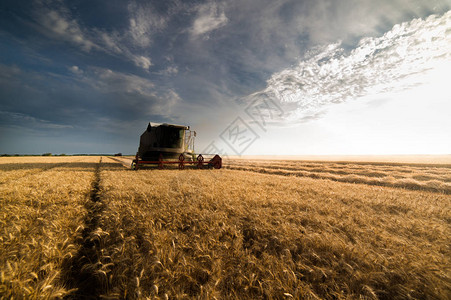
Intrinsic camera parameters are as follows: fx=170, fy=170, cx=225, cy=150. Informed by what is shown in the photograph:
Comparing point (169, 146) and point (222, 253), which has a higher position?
point (169, 146)

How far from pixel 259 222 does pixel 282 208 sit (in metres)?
1.19

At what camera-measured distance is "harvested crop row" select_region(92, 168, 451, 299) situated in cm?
187

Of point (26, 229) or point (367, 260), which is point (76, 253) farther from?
point (367, 260)

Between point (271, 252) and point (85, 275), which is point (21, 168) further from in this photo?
point (271, 252)

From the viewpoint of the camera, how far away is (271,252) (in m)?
2.58

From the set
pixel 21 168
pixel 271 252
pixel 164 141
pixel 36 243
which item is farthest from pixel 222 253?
pixel 21 168

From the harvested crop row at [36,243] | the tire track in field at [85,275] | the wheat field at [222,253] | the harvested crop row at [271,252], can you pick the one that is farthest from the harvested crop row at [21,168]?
the harvested crop row at [271,252]

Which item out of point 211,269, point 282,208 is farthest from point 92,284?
point 282,208

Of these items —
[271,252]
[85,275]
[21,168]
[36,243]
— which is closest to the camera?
[85,275]

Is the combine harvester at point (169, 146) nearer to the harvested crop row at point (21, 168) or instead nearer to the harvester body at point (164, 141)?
the harvester body at point (164, 141)

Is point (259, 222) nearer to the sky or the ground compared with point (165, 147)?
nearer to the ground

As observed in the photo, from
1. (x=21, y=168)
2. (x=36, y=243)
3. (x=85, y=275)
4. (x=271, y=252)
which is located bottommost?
(x=85, y=275)

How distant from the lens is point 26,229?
2984 millimetres

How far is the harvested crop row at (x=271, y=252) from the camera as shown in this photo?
6.14ft
